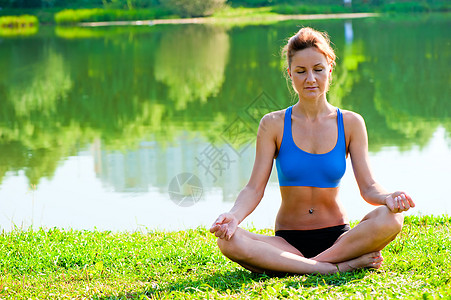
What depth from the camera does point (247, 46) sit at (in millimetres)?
19859

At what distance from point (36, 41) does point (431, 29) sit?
14.4 meters

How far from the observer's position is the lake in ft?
17.9

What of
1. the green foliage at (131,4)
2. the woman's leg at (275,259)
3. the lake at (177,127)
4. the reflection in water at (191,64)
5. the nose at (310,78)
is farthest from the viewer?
the green foliage at (131,4)

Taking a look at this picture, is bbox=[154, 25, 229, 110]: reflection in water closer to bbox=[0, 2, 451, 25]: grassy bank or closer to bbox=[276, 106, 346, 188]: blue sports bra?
bbox=[276, 106, 346, 188]: blue sports bra

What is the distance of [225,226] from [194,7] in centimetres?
3357

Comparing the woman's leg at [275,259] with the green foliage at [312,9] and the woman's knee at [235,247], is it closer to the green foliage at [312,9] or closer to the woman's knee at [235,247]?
the woman's knee at [235,247]

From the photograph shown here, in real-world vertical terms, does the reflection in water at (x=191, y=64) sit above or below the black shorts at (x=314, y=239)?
above

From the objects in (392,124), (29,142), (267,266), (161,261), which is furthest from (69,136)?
(267,266)

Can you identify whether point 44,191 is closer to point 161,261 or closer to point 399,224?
point 161,261

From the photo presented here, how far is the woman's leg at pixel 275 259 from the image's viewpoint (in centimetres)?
287

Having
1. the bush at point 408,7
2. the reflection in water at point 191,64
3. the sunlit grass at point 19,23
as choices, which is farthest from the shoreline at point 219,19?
the reflection in water at point 191,64

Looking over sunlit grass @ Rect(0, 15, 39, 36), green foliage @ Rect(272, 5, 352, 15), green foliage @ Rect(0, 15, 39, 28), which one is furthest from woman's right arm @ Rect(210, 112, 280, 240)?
green foliage @ Rect(0, 15, 39, 28)

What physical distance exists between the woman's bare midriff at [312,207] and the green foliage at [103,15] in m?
33.0

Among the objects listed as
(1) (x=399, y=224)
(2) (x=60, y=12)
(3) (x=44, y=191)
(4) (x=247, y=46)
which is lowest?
(3) (x=44, y=191)
